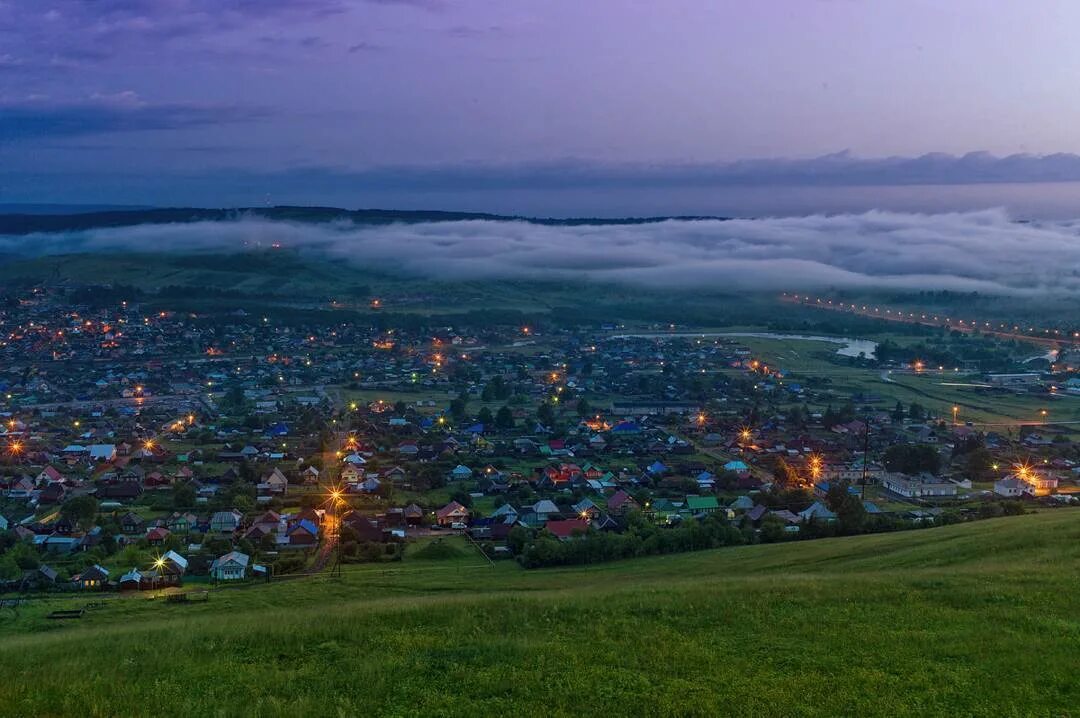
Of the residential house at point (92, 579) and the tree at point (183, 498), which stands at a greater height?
the residential house at point (92, 579)

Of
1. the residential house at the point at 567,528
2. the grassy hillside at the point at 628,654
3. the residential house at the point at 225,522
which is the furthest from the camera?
the residential house at the point at 225,522

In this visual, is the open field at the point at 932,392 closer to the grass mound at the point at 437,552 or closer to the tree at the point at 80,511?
the grass mound at the point at 437,552

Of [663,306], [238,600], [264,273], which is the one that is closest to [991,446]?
[238,600]

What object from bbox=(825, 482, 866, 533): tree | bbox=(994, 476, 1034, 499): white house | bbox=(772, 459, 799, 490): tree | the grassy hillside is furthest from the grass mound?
bbox=(994, 476, 1034, 499): white house

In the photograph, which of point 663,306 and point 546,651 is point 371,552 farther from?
point 663,306

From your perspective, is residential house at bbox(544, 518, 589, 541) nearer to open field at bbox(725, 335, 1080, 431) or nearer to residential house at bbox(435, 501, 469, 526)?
residential house at bbox(435, 501, 469, 526)

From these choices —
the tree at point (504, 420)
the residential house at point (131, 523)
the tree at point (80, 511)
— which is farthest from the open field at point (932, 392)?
the tree at point (80, 511)
